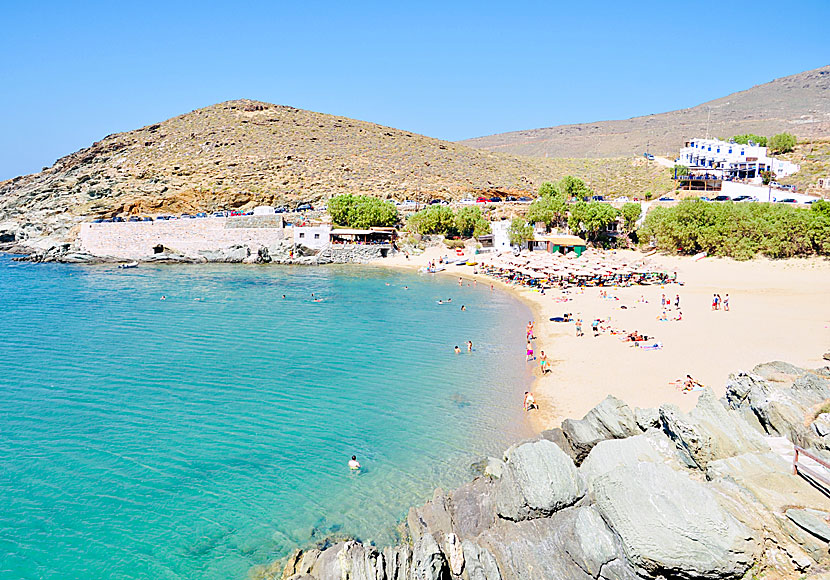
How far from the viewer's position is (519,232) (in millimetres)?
58906

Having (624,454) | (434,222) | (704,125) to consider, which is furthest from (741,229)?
(704,125)

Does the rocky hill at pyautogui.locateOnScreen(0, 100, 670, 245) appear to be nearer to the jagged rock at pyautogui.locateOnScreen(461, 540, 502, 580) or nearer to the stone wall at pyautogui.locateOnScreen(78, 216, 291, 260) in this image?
the stone wall at pyautogui.locateOnScreen(78, 216, 291, 260)

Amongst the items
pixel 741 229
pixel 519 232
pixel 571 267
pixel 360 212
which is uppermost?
pixel 360 212

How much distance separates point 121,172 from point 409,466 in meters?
88.7

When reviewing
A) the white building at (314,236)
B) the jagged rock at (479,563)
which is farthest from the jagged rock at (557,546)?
the white building at (314,236)

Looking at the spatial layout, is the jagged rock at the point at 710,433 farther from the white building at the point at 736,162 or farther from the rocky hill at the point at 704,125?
the rocky hill at the point at 704,125

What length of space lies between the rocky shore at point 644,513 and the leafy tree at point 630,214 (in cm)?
4897

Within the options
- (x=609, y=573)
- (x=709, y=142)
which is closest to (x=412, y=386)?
(x=609, y=573)

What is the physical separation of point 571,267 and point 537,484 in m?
39.6

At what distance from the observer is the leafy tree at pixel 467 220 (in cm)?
6419

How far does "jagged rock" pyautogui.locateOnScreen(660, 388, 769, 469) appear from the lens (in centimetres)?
1153

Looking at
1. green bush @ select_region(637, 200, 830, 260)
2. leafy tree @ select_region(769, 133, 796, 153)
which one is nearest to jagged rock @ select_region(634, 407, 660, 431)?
green bush @ select_region(637, 200, 830, 260)

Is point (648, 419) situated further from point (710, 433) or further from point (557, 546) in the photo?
point (557, 546)

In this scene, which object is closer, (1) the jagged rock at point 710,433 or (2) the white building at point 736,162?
(1) the jagged rock at point 710,433
